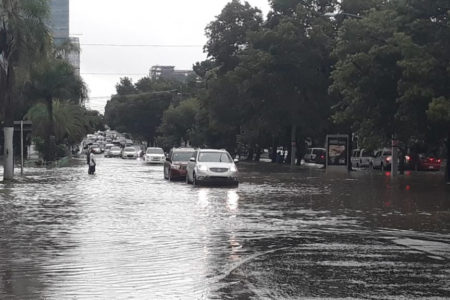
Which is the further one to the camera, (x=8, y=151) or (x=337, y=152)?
(x=337, y=152)

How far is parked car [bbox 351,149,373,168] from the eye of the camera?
57219 millimetres

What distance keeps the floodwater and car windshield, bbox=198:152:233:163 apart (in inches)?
282

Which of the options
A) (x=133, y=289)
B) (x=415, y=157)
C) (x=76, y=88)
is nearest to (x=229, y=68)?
(x=76, y=88)

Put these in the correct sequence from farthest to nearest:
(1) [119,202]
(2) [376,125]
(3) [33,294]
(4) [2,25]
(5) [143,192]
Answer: (2) [376,125] < (4) [2,25] < (5) [143,192] < (1) [119,202] < (3) [33,294]

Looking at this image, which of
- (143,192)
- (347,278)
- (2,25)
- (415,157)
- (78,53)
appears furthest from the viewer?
(415,157)

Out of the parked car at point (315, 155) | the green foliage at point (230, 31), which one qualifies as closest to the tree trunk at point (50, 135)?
the green foliage at point (230, 31)

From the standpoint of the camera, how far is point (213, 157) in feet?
96.0

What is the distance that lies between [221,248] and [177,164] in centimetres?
2131

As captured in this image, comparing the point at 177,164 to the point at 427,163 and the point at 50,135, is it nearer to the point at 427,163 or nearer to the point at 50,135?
the point at 50,135

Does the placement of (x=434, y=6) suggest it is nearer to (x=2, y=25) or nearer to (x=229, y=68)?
(x=2, y=25)

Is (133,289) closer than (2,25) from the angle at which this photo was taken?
Yes

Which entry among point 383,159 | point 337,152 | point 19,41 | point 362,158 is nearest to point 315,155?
point 362,158

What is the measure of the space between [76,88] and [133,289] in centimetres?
4888

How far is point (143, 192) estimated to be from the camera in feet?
80.2
